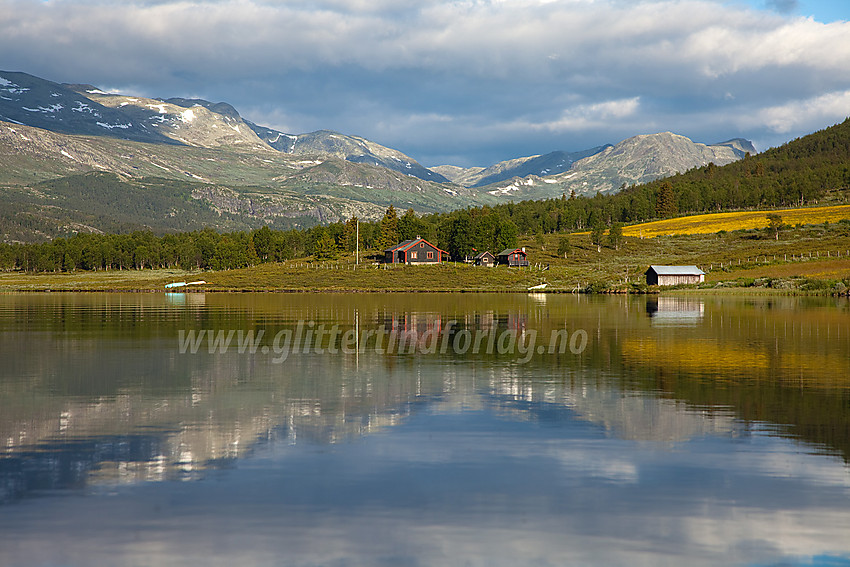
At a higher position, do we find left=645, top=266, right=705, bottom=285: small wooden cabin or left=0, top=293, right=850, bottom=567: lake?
left=645, top=266, right=705, bottom=285: small wooden cabin

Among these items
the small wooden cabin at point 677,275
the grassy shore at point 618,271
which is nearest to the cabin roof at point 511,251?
the grassy shore at point 618,271

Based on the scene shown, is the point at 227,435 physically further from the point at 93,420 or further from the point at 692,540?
the point at 692,540

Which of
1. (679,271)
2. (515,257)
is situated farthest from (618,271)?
(515,257)

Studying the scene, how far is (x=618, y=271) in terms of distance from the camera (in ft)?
477

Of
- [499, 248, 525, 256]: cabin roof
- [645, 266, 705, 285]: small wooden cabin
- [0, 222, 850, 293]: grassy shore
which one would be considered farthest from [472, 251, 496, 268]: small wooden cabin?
[645, 266, 705, 285]: small wooden cabin

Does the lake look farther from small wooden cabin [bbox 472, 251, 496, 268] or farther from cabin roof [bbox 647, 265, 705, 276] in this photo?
small wooden cabin [bbox 472, 251, 496, 268]

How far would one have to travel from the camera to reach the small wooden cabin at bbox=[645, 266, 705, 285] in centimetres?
12394

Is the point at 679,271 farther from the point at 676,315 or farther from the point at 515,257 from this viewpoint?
the point at 676,315

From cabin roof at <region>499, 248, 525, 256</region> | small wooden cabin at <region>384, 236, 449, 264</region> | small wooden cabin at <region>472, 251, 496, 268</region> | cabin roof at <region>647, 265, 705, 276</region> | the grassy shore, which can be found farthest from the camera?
small wooden cabin at <region>472, 251, 496, 268</region>

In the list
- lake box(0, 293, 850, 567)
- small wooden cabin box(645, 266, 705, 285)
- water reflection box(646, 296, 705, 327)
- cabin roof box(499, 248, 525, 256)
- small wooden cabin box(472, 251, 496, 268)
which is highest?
cabin roof box(499, 248, 525, 256)

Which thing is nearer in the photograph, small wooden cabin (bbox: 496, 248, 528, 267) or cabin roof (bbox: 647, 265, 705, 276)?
cabin roof (bbox: 647, 265, 705, 276)

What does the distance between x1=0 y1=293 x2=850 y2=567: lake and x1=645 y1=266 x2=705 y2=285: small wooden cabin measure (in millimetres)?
91563

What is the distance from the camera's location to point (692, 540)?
38.7 ft

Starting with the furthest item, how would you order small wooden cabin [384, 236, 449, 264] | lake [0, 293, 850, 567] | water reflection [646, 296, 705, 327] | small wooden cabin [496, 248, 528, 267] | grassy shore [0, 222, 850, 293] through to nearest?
1. small wooden cabin [384, 236, 449, 264]
2. small wooden cabin [496, 248, 528, 267]
3. grassy shore [0, 222, 850, 293]
4. water reflection [646, 296, 705, 327]
5. lake [0, 293, 850, 567]
